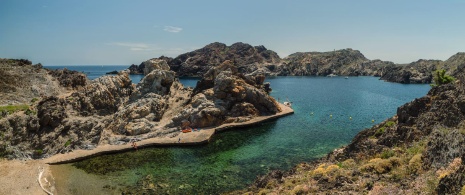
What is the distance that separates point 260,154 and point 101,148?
27160 mm

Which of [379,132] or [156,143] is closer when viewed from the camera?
[379,132]

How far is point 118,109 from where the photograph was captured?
207 feet

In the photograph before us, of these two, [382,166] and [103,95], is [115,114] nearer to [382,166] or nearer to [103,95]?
[103,95]

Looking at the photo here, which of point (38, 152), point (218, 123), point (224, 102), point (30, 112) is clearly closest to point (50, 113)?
point (30, 112)

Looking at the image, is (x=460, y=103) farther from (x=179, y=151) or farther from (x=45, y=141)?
(x=45, y=141)

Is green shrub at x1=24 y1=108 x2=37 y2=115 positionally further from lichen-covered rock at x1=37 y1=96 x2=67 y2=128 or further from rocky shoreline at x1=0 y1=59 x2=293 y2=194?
lichen-covered rock at x1=37 y1=96 x2=67 y2=128

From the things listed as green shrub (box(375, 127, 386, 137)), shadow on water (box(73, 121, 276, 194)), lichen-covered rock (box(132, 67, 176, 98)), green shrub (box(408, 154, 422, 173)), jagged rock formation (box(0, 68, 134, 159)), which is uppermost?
lichen-covered rock (box(132, 67, 176, 98))

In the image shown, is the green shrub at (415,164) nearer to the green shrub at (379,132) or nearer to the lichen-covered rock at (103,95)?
the green shrub at (379,132)

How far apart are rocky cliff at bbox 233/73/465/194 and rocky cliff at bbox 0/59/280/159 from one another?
111ft

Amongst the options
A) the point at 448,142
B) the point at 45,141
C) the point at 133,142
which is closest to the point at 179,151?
the point at 133,142

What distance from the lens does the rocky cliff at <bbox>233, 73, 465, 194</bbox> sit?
17.5 metres

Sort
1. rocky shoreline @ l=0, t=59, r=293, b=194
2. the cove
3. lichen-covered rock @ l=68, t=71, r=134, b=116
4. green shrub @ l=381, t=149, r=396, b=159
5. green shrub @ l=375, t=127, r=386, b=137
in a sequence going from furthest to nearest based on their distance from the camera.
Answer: lichen-covered rock @ l=68, t=71, r=134, b=116
rocky shoreline @ l=0, t=59, r=293, b=194
the cove
green shrub @ l=375, t=127, r=386, b=137
green shrub @ l=381, t=149, r=396, b=159

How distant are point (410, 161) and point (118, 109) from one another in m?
56.2

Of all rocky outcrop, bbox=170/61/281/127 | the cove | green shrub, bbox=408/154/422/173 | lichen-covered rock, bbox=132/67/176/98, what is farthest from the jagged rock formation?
green shrub, bbox=408/154/422/173
